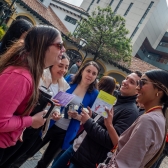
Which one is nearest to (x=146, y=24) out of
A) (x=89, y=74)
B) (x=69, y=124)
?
(x=89, y=74)

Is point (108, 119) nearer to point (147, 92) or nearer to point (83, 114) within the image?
point (83, 114)

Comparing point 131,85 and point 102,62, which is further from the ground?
point 102,62

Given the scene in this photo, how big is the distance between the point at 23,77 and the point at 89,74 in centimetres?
197

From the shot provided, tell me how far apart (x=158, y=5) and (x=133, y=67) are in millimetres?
Answer: 12670

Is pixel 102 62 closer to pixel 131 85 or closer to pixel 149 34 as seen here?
pixel 149 34

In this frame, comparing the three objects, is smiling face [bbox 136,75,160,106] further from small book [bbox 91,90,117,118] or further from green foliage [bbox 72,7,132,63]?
green foliage [bbox 72,7,132,63]

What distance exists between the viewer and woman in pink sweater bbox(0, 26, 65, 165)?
1.31 m

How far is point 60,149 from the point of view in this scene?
10.1 feet

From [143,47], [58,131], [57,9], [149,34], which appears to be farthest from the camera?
[143,47]

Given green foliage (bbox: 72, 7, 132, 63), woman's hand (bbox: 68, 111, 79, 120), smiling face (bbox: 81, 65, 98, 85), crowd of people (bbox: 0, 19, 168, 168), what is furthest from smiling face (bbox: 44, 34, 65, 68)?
green foliage (bbox: 72, 7, 132, 63)

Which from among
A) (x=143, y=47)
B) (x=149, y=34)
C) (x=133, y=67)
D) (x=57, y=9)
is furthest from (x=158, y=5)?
(x=57, y=9)

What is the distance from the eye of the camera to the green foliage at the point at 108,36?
17.8m

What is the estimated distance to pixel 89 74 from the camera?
3236 millimetres

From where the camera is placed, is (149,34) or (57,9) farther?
(149,34)
